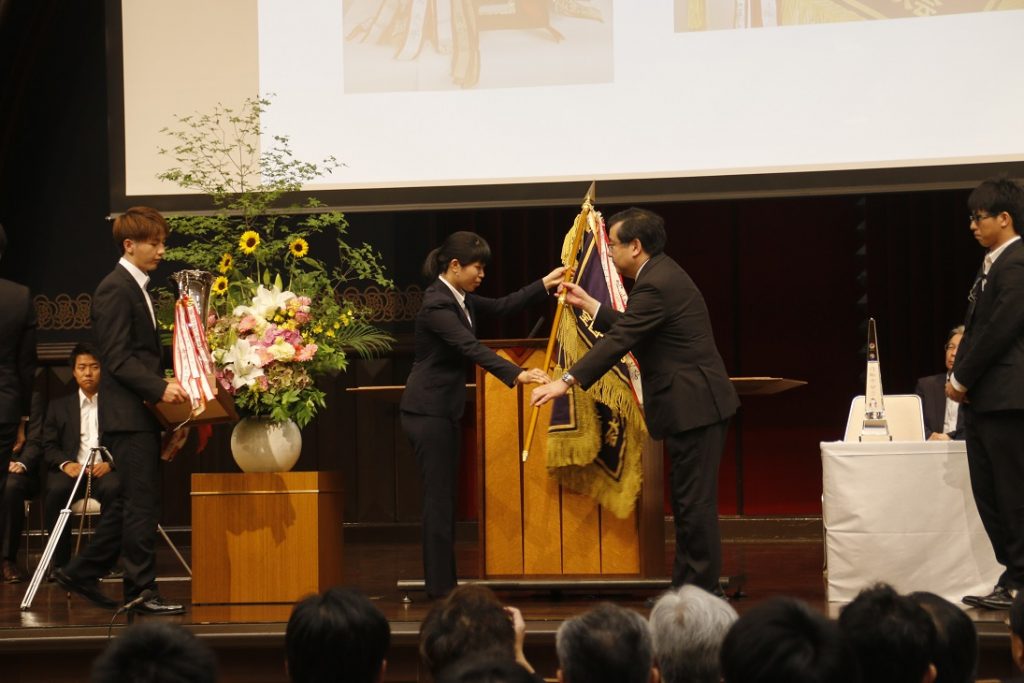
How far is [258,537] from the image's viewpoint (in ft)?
15.9

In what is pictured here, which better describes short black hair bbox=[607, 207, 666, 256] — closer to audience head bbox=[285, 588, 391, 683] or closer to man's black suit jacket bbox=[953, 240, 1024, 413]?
man's black suit jacket bbox=[953, 240, 1024, 413]

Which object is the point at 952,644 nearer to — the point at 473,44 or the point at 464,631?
the point at 464,631

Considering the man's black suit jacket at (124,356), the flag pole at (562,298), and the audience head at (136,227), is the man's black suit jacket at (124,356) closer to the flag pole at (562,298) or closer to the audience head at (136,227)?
the audience head at (136,227)

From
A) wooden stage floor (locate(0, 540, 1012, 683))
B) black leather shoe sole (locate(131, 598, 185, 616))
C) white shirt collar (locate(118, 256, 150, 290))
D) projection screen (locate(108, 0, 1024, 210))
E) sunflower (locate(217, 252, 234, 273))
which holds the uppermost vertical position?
projection screen (locate(108, 0, 1024, 210))

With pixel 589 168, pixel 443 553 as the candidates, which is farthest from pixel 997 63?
pixel 443 553

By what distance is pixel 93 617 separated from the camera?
4.71 m

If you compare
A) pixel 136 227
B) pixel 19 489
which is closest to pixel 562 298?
pixel 136 227

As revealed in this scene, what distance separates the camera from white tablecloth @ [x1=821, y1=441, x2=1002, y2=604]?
4.61 m

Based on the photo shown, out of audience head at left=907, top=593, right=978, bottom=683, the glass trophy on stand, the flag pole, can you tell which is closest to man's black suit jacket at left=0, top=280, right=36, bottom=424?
the flag pole

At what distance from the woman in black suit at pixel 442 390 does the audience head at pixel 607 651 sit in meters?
2.57

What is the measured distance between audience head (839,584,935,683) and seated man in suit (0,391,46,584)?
5.10 meters

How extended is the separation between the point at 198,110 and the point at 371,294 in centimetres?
153

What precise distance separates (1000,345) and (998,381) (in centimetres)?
13

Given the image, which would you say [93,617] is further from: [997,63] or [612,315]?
[997,63]
